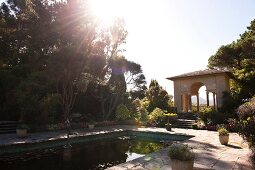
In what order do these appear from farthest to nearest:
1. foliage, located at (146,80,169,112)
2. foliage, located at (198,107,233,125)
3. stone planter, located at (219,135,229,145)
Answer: foliage, located at (146,80,169,112) < foliage, located at (198,107,233,125) < stone planter, located at (219,135,229,145)

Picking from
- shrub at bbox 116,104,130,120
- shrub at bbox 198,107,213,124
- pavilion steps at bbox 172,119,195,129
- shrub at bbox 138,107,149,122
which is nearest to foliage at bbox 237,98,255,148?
shrub at bbox 198,107,213,124

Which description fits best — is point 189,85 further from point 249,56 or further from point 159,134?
point 159,134

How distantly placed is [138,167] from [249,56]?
19.8m

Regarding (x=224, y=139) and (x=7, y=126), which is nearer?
(x=224, y=139)

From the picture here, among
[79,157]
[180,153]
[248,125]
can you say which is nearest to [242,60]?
[248,125]

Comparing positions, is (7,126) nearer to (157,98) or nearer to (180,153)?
(180,153)

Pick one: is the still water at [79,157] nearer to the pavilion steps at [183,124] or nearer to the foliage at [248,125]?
the foliage at [248,125]

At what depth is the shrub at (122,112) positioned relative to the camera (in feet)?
76.6

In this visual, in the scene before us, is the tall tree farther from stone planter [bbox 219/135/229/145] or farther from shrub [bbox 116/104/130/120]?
stone planter [bbox 219/135/229/145]

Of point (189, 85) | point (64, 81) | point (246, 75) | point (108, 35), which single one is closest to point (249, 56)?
point (246, 75)

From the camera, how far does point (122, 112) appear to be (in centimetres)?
2339

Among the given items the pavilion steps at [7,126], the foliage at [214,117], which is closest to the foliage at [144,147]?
the foliage at [214,117]

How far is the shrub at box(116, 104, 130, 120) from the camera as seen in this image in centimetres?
2334

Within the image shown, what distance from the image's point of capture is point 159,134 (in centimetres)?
1625
